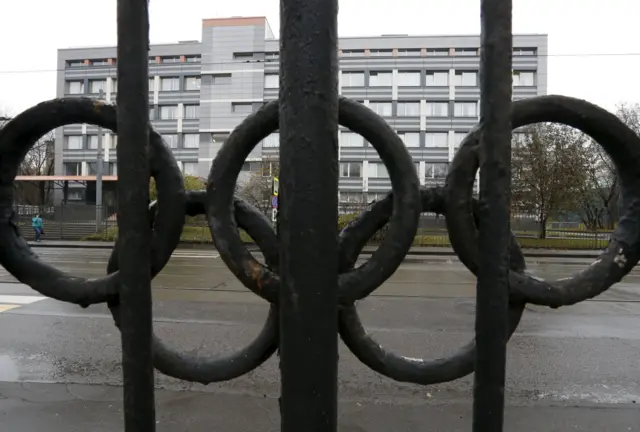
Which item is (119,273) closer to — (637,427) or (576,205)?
(637,427)

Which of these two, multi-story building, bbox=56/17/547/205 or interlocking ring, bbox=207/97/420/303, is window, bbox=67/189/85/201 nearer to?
multi-story building, bbox=56/17/547/205

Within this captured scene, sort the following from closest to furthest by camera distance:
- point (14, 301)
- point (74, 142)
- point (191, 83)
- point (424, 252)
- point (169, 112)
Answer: point (14, 301), point (424, 252), point (191, 83), point (169, 112), point (74, 142)

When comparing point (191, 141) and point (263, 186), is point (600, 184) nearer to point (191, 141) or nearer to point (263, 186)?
point (263, 186)

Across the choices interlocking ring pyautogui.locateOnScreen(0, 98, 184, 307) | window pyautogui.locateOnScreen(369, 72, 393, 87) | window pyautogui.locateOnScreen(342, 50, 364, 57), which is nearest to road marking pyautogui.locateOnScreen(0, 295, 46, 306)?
interlocking ring pyautogui.locateOnScreen(0, 98, 184, 307)

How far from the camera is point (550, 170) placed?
24250mm

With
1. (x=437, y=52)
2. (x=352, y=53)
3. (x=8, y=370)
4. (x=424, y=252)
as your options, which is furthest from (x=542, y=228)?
(x=352, y=53)

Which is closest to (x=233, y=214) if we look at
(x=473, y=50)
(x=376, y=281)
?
(x=376, y=281)

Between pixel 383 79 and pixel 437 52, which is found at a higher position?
pixel 437 52

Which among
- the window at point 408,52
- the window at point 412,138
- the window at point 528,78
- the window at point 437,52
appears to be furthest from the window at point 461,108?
the window at point 408,52

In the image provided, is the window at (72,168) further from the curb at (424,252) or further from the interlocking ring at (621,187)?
the interlocking ring at (621,187)

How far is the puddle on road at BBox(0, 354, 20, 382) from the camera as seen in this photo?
4418mm

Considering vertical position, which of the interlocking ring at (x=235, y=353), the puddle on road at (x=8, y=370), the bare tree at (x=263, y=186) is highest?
the bare tree at (x=263, y=186)

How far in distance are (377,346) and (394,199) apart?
42 centimetres

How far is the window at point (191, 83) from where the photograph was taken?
176 feet
